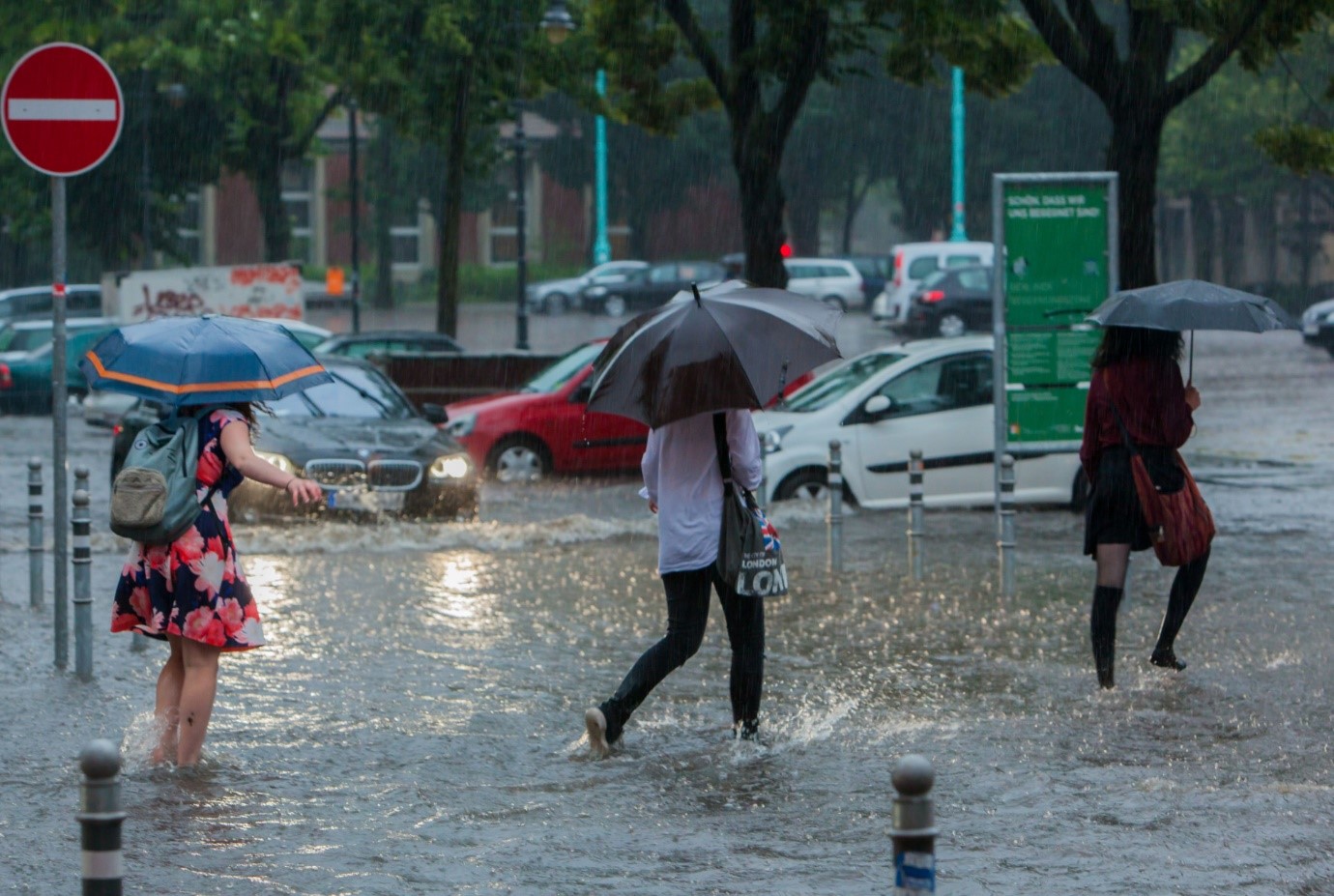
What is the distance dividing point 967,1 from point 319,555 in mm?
8717

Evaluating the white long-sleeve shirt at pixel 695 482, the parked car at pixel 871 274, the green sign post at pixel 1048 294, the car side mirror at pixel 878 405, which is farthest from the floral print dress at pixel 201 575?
the parked car at pixel 871 274

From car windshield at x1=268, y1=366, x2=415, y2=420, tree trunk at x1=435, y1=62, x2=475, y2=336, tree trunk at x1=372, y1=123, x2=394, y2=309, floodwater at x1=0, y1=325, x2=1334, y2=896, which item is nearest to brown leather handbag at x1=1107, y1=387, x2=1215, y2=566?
floodwater at x1=0, y1=325, x2=1334, y2=896

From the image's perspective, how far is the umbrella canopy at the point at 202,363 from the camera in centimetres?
725

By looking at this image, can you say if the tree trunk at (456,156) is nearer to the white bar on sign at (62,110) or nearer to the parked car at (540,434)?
the parked car at (540,434)

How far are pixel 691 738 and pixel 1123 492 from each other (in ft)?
7.64

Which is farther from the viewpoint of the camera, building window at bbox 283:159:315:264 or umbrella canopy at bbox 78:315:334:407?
building window at bbox 283:159:315:264

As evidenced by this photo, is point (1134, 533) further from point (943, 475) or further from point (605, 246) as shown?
point (605, 246)

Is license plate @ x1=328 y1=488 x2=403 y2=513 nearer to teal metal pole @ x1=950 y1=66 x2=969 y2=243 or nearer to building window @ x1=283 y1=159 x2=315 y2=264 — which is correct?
teal metal pole @ x1=950 y1=66 x2=969 y2=243

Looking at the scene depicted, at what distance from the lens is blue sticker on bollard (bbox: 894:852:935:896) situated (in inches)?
154

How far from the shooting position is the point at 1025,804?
6902mm

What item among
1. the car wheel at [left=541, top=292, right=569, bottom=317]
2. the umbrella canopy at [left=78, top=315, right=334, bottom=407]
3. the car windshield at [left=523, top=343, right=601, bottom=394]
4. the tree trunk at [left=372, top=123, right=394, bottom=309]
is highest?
the tree trunk at [left=372, top=123, right=394, bottom=309]

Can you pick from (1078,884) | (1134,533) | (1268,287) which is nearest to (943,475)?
(1134,533)

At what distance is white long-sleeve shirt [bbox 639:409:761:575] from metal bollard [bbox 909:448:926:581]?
4961 mm

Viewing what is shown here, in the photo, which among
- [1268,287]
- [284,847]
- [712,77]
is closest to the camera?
[284,847]
